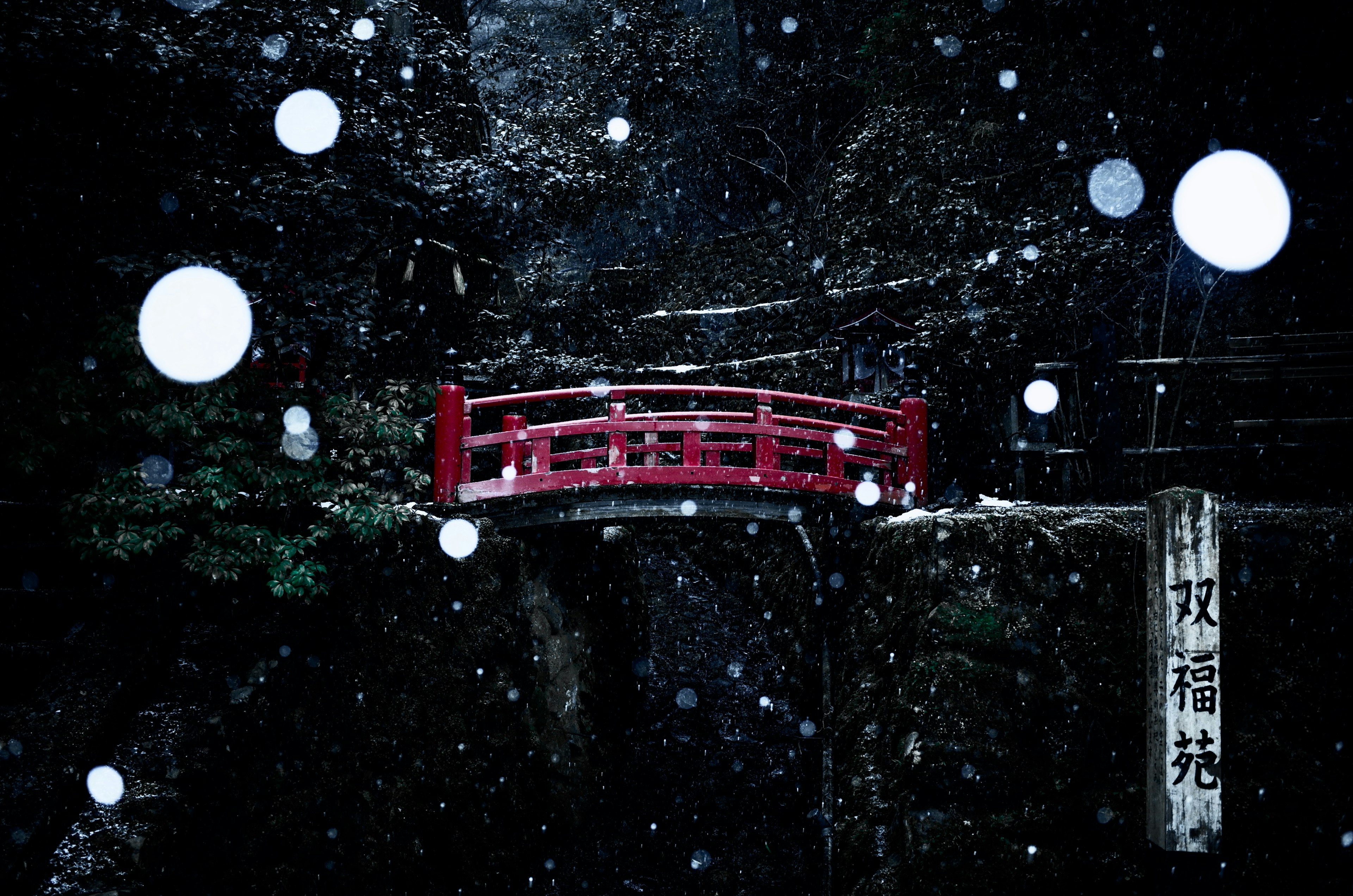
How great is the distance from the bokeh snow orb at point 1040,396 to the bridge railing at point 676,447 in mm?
2209

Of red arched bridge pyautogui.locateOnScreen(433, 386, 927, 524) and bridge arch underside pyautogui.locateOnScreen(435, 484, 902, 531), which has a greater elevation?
red arched bridge pyautogui.locateOnScreen(433, 386, 927, 524)

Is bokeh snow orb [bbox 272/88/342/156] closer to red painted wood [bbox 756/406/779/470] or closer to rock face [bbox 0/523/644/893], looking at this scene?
rock face [bbox 0/523/644/893]

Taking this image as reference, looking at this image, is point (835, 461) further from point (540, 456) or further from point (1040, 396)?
point (1040, 396)

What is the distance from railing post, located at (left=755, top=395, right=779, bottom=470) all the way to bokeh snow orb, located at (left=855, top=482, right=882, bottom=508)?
3.05 ft

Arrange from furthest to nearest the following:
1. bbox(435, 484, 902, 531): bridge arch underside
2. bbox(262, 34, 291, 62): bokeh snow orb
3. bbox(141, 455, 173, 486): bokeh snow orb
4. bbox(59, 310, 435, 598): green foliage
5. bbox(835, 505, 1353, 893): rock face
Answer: bbox(435, 484, 902, 531): bridge arch underside < bbox(262, 34, 291, 62): bokeh snow orb < bbox(141, 455, 173, 486): bokeh snow orb < bbox(59, 310, 435, 598): green foliage < bbox(835, 505, 1353, 893): rock face

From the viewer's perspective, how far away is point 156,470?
27.4 feet

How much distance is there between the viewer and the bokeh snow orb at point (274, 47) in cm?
891

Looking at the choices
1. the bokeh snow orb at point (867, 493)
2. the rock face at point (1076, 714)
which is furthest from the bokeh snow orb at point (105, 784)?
the bokeh snow orb at point (867, 493)

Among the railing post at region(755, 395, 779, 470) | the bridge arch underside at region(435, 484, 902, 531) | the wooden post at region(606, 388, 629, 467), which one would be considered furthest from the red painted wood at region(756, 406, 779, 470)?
the wooden post at region(606, 388, 629, 467)

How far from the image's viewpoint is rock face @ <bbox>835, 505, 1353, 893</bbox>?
6.53 meters

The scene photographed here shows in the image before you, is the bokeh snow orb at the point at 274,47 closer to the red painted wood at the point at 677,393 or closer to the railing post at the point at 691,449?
the red painted wood at the point at 677,393

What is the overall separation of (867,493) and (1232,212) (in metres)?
8.25

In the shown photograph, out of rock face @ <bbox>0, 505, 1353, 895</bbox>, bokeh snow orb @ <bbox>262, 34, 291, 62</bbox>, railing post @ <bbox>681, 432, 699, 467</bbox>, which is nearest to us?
rock face @ <bbox>0, 505, 1353, 895</bbox>

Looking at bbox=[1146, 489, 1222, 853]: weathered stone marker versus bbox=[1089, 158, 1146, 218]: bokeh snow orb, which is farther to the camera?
bbox=[1089, 158, 1146, 218]: bokeh snow orb
